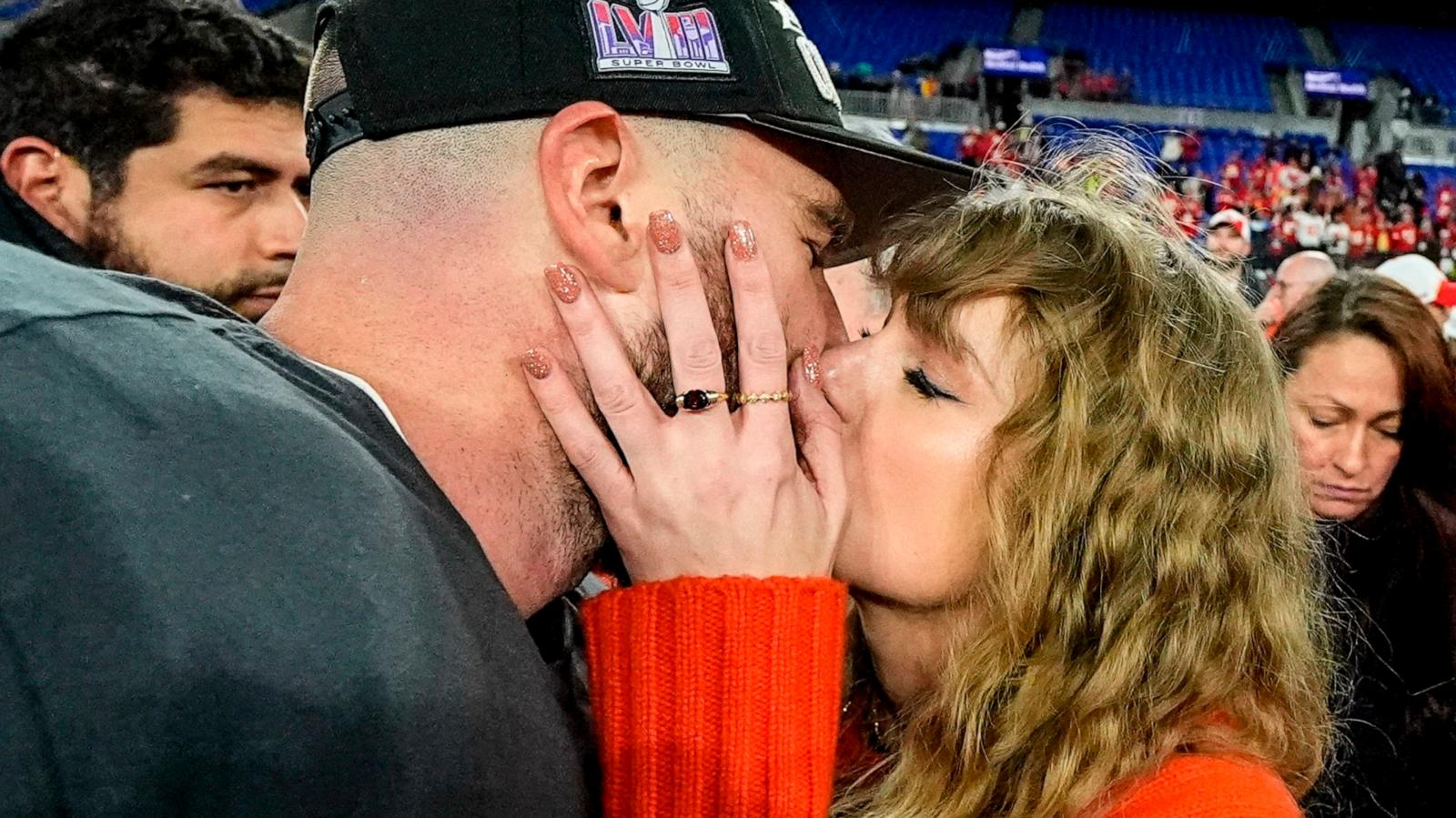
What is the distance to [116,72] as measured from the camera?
2.12 metres

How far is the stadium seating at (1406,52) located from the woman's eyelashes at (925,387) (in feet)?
53.7

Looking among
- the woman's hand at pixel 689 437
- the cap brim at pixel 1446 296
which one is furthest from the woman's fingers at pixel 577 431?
the cap brim at pixel 1446 296

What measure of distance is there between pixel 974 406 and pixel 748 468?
0.93 ft

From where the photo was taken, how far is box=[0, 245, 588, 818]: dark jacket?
1.73 feet

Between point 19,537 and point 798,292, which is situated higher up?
point 19,537

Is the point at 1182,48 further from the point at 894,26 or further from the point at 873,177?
the point at 873,177

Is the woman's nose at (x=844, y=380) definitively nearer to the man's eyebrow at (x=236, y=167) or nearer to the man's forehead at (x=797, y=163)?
the man's forehead at (x=797, y=163)

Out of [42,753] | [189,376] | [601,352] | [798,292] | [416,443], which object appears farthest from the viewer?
[798,292]

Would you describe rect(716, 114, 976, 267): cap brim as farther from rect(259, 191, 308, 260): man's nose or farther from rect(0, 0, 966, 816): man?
rect(259, 191, 308, 260): man's nose

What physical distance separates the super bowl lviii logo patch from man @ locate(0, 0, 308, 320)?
1.35m

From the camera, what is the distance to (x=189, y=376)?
633 millimetres

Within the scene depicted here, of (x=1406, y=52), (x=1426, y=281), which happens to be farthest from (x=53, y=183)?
(x=1406, y=52)

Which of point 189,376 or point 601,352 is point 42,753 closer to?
point 189,376

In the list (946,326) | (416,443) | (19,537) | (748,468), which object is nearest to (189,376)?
(19,537)
